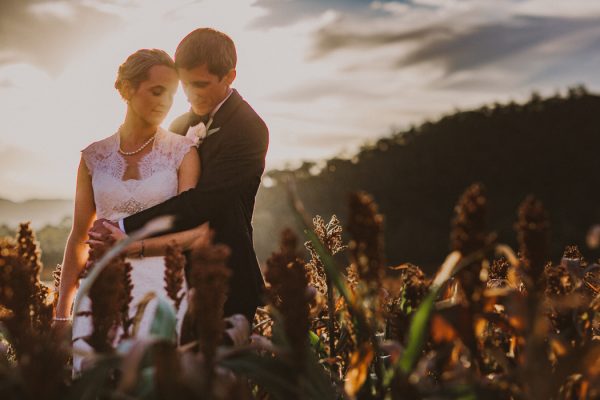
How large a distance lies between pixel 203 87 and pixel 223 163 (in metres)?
0.73

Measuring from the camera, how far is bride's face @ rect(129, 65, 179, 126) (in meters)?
4.14

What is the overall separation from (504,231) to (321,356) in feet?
56.7

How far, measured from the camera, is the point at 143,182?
14.0 ft

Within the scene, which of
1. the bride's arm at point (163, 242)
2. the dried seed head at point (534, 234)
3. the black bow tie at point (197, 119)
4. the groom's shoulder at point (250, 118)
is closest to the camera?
the dried seed head at point (534, 234)

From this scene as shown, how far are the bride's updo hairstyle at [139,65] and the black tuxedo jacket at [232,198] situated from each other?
515 millimetres

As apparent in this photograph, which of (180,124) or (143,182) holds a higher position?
(180,124)

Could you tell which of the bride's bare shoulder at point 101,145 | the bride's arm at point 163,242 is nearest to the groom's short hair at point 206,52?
the bride's bare shoulder at point 101,145

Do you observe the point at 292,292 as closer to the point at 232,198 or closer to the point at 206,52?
the point at 232,198

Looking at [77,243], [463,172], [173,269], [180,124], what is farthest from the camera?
[463,172]

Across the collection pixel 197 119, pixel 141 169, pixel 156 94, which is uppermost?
pixel 156 94

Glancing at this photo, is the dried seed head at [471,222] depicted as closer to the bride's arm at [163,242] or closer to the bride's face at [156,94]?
the bride's arm at [163,242]

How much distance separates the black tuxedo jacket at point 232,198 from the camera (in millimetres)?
3463

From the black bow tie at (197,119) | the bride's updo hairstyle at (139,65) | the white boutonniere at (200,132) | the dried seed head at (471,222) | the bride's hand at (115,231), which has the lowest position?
the dried seed head at (471,222)

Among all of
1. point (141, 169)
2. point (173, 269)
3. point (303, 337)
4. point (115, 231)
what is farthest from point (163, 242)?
point (303, 337)
